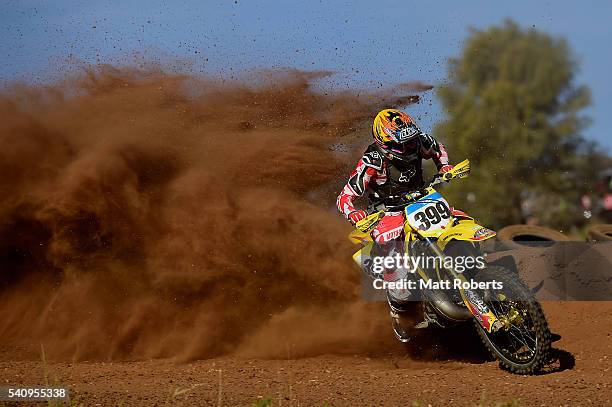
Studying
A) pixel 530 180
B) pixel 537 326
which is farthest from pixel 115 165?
pixel 530 180

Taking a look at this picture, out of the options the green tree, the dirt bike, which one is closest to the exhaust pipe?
the dirt bike

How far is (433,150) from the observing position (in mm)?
8469

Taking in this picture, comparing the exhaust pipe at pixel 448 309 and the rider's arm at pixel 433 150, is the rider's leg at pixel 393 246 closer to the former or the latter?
the exhaust pipe at pixel 448 309

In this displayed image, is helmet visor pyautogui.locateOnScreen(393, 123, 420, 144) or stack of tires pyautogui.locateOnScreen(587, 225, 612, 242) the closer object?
helmet visor pyautogui.locateOnScreen(393, 123, 420, 144)

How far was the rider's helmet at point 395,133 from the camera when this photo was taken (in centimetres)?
791

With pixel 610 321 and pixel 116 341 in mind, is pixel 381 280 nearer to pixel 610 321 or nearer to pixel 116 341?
pixel 610 321

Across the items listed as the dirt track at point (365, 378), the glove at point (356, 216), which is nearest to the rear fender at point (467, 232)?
the glove at point (356, 216)

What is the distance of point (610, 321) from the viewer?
9102 millimetres

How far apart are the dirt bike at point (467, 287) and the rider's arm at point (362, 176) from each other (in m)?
0.33

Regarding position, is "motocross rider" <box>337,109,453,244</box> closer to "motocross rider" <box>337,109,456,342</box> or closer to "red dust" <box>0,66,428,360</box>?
"motocross rider" <box>337,109,456,342</box>

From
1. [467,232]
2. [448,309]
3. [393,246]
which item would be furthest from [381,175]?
[448,309]

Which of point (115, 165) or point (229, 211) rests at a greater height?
point (115, 165)

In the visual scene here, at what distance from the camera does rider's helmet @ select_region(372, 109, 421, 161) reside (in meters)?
7.91

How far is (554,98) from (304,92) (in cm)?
2398
